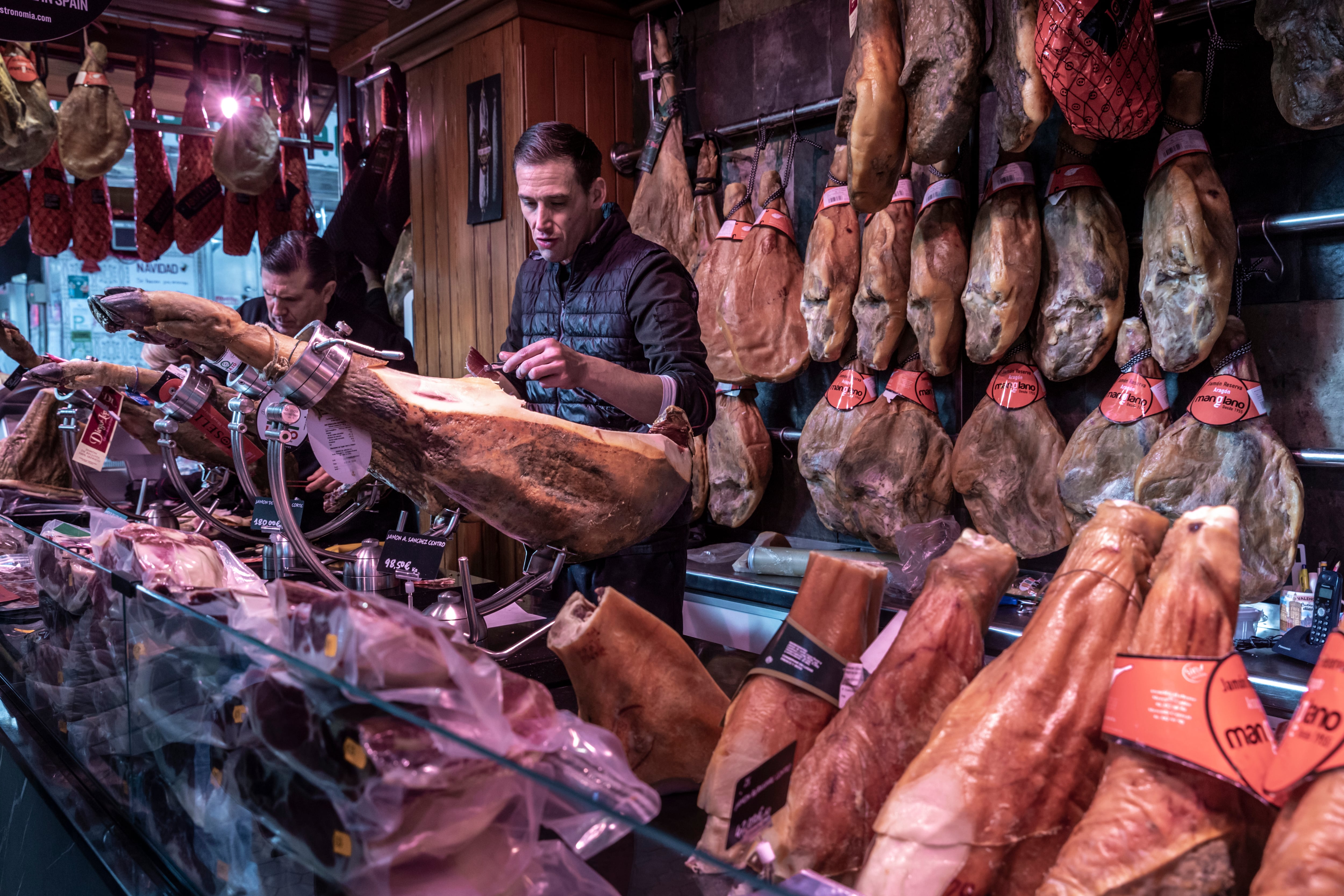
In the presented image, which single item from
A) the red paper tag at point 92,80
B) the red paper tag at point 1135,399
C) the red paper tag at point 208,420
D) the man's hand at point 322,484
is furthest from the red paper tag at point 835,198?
the red paper tag at point 92,80

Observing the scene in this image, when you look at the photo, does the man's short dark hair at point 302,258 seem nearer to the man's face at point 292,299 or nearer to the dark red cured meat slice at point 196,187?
the man's face at point 292,299

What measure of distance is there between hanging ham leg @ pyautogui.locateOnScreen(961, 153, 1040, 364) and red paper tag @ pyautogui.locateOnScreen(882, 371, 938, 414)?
35cm

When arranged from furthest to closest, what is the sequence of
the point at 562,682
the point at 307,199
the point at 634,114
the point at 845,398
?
the point at 307,199 → the point at 634,114 → the point at 845,398 → the point at 562,682

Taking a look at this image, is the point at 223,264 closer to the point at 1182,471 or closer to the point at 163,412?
the point at 163,412

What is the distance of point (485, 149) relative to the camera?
4504 millimetres

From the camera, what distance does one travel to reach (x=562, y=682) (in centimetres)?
162

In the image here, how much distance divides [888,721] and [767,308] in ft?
9.39

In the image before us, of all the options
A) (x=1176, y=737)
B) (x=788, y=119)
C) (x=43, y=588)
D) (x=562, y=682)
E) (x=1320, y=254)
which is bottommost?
(x=562, y=682)

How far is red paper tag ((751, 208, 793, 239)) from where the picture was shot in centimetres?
366

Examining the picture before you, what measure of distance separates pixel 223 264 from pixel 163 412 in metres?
6.54

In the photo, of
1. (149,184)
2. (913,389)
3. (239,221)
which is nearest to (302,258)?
(913,389)

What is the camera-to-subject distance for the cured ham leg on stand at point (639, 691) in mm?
1084

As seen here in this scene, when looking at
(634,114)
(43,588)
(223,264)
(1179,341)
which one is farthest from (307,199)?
(1179,341)

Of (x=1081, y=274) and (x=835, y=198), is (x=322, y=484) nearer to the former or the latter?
(x=835, y=198)
